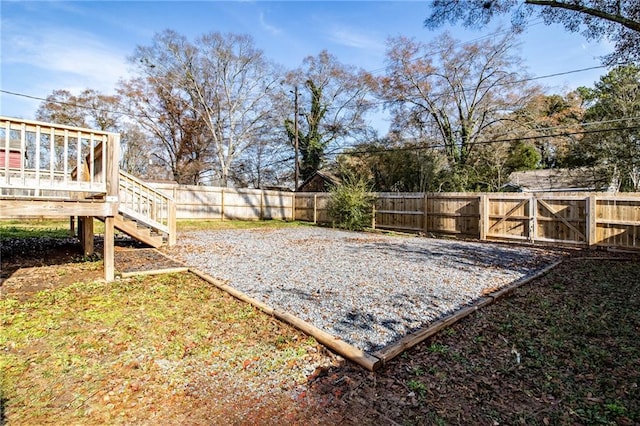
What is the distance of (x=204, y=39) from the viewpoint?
67.8 ft

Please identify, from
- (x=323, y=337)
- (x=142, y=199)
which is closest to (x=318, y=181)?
(x=142, y=199)

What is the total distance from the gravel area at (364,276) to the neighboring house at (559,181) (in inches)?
422

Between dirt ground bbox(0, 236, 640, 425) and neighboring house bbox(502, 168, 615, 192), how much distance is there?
1499cm

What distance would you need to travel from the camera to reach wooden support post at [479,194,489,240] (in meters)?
9.98

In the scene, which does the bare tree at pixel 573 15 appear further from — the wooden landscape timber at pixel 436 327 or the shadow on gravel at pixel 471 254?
the wooden landscape timber at pixel 436 327

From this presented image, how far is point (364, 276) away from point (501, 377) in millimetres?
2829

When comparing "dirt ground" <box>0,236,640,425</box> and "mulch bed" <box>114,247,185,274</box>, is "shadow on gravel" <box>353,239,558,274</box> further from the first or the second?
"mulch bed" <box>114,247,185,274</box>

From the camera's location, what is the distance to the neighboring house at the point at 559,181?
15.3 meters

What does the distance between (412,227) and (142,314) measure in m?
10.3

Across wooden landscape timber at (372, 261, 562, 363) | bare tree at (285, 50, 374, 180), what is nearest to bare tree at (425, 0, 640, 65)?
wooden landscape timber at (372, 261, 562, 363)

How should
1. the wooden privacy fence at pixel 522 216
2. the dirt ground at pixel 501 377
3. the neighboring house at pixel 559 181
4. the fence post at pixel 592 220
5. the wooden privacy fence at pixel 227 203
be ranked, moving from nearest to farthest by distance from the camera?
the dirt ground at pixel 501 377 < the wooden privacy fence at pixel 522 216 < the fence post at pixel 592 220 < the wooden privacy fence at pixel 227 203 < the neighboring house at pixel 559 181

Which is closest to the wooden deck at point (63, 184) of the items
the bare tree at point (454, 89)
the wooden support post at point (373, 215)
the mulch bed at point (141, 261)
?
the mulch bed at point (141, 261)

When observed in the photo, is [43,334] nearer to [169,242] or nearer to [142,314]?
[142,314]

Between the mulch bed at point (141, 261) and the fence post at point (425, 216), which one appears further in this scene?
the fence post at point (425, 216)
